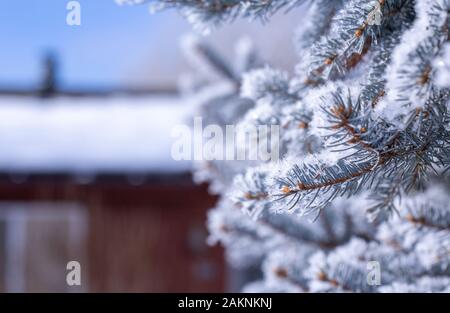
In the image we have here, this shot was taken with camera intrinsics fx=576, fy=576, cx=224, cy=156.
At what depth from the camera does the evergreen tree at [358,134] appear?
1165 millimetres

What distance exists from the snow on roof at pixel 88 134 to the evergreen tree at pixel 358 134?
14.2 ft

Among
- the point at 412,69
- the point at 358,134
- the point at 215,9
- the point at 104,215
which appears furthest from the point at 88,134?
the point at 412,69

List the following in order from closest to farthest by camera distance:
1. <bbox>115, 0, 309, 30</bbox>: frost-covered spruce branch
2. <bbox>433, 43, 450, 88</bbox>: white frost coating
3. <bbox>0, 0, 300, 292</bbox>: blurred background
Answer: <bbox>433, 43, 450, 88</bbox>: white frost coating < <bbox>115, 0, 309, 30</bbox>: frost-covered spruce branch < <bbox>0, 0, 300, 292</bbox>: blurred background

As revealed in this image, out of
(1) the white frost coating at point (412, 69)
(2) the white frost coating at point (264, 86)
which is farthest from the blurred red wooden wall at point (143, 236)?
(1) the white frost coating at point (412, 69)

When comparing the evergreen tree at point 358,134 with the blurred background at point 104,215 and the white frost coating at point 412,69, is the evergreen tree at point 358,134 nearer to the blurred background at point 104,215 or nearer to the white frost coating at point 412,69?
the white frost coating at point 412,69

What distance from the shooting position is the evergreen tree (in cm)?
117

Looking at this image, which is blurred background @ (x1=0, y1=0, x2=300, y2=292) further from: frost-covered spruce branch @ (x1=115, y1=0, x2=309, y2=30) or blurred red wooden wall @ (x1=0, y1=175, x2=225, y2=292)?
frost-covered spruce branch @ (x1=115, y1=0, x2=309, y2=30)

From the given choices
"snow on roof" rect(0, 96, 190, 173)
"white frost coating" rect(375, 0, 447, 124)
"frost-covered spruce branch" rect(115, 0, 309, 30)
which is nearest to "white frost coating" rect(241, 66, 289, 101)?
"frost-covered spruce branch" rect(115, 0, 309, 30)

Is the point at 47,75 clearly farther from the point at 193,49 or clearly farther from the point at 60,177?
the point at 193,49

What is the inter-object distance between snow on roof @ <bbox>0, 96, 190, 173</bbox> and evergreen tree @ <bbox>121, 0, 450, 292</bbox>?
4.32m

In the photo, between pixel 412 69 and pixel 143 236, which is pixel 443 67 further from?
pixel 143 236

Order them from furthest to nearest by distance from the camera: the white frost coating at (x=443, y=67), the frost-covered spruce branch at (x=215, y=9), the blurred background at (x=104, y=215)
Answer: the blurred background at (x=104, y=215) → the frost-covered spruce branch at (x=215, y=9) → the white frost coating at (x=443, y=67)

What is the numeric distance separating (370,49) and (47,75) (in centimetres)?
862
